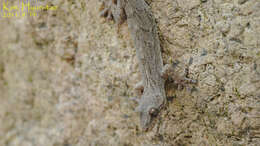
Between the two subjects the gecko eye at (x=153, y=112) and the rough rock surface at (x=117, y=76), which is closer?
the rough rock surface at (x=117, y=76)

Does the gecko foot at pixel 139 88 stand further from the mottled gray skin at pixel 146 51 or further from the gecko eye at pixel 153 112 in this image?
the gecko eye at pixel 153 112

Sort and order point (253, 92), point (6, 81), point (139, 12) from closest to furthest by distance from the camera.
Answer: point (253, 92)
point (139, 12)
point (6, 81)

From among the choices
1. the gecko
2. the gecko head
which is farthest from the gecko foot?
the gecko head

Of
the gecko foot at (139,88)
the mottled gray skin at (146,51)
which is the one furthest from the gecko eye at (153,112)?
the gecko foot at (139,88)

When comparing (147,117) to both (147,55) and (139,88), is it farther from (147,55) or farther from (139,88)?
(147,55)

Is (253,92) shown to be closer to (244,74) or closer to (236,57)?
(244,74)

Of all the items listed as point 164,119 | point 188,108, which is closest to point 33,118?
point 164,119

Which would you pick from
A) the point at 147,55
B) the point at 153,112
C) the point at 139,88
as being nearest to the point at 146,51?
the point at 147,55
